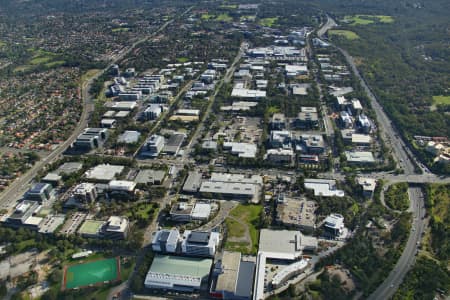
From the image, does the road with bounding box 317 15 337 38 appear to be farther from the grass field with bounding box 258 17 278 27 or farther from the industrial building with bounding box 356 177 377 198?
the industrial building with bounding box 356 177 377 198

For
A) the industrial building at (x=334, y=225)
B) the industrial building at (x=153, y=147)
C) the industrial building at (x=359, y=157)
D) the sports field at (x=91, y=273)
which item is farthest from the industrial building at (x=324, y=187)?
the sports field at (x=91, y=273)

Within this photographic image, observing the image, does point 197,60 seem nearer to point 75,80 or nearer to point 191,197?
point 75,80

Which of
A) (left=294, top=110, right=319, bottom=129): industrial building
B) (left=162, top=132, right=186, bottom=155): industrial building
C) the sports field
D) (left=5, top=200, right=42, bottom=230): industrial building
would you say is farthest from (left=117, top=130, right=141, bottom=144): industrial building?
(left=294, top=110, right=319, bottom=129): industrial building

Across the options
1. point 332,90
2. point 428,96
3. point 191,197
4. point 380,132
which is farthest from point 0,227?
point 428,96

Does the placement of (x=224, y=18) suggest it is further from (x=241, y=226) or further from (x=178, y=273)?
(x=178, y=273)

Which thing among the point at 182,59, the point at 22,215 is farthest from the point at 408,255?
the point at 182,59

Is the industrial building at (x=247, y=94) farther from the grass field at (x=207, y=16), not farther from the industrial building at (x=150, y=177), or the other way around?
the grass field at (x=207, y=16)
